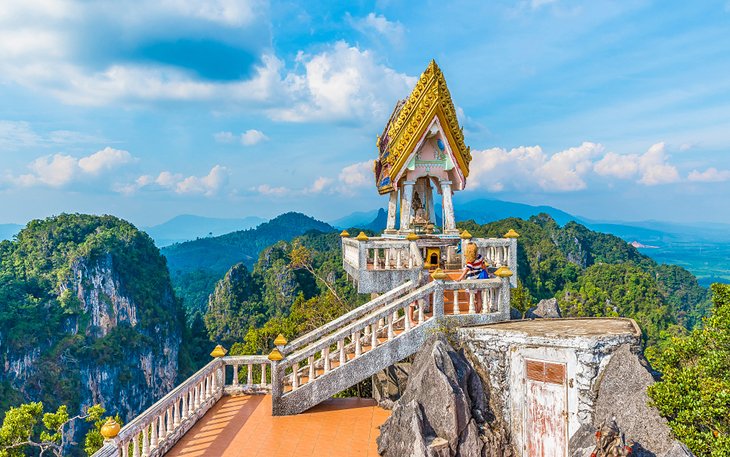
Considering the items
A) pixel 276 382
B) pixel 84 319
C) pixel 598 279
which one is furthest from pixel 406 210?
pixel 84 319

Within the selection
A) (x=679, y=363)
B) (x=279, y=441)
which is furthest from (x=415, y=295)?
(x=679, y=363)

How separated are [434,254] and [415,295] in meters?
3.21

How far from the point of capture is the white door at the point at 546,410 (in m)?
7.31

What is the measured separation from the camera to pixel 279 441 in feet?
27.3

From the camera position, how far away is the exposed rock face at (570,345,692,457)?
6.41 meters

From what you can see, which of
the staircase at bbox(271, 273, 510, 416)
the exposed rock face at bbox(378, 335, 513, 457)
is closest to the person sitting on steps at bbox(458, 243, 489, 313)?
the staircase at bbox(271, 273, 510, 416)

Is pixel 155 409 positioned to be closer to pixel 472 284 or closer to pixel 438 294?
pixel 438 294

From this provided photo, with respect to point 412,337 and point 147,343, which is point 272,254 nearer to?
point 147,343

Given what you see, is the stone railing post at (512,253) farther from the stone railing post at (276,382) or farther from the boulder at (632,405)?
the stone railing post at (276,382)

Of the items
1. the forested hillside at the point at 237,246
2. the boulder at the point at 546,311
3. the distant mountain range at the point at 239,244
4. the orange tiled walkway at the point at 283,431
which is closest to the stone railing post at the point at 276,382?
the orange tiled walkway at the point at 283,431

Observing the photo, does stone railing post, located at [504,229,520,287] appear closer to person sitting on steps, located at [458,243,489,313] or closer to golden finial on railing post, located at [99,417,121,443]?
person sitting on steps, located at [458,243,489,313]

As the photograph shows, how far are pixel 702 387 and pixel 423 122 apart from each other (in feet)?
25.3

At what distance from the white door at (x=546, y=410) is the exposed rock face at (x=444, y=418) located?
0.47m

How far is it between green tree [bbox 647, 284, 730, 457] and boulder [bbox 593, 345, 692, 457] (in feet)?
0.69
